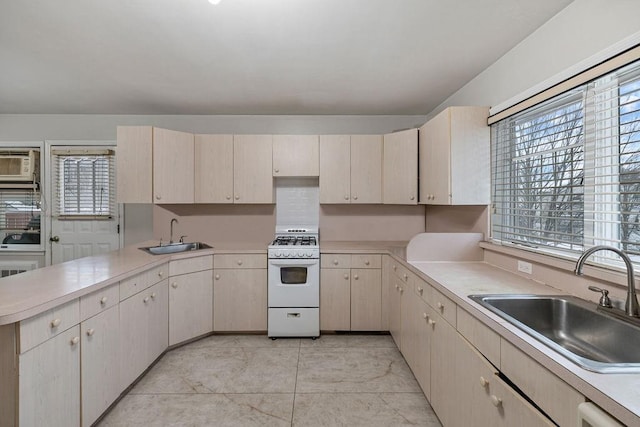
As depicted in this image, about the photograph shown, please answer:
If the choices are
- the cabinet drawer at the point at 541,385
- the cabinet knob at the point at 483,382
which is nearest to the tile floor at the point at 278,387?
the cabinet knob at the point at 483,382

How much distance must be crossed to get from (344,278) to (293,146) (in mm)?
1557

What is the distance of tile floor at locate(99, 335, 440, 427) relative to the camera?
204 centimetres

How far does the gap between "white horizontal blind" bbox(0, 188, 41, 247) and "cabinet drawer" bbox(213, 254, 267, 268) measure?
8.40ft

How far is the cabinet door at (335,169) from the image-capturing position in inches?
139

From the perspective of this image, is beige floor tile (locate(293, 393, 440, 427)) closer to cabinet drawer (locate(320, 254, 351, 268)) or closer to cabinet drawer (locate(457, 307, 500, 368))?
cabinet drawer (locate(457, 307, 500, 368))

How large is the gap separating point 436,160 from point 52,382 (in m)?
2.92

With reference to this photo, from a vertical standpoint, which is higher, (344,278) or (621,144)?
(621,144)

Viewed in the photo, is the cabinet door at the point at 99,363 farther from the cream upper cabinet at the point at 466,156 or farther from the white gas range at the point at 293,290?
the cream upper cabinet at the point at 466,156

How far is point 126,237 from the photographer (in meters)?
3.86

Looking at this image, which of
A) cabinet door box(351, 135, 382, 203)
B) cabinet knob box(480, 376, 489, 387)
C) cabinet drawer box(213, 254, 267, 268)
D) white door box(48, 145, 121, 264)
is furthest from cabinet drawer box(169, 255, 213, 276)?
cabinet knob box(480, 376, 489, 387)

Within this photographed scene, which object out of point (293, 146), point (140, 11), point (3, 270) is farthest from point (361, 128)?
point (3, 270)

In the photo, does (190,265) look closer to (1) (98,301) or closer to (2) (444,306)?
(1) (98,301)

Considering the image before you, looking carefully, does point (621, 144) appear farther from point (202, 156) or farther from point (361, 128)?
point (202, 156)

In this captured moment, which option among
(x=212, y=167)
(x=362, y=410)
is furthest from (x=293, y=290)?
(x=212, y=167)
